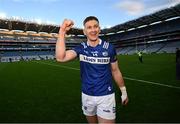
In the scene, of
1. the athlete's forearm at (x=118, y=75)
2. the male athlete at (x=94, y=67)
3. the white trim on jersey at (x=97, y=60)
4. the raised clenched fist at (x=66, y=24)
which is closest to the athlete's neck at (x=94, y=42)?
the male athlete at (x=94, y=67)

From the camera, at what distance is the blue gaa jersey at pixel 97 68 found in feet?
13.7

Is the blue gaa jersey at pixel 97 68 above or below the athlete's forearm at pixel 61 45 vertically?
below

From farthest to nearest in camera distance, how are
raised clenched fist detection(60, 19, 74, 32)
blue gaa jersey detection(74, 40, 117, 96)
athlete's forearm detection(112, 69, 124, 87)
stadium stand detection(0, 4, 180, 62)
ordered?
stadium stand detection(0, 4, 180, 62) → athlete's forearm detection(112, 69, 124, 87) → blue gaa jersey detection(74, 40, 117, 96) → raised clenched fist detection(60, 19, 74, 32)

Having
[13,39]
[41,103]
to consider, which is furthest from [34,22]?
[41,103]

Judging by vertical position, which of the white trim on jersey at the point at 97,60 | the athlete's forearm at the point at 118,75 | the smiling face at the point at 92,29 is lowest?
the athlete's forearm at the point at 118,75

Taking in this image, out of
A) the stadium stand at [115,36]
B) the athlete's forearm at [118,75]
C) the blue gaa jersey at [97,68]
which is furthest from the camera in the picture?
the stadium stand at [115,36]

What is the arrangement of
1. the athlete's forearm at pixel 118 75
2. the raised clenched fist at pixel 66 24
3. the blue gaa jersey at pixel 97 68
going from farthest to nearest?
the athlete's forearm at pixel 118 75, the blue gaa jersey at pixel 97 68, the raised clenched fist at pixel 66 24

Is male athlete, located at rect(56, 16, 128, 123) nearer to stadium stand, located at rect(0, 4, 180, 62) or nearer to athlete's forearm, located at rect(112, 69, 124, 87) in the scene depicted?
athlete's forearm, located at rect(112, 69, 124, 87)

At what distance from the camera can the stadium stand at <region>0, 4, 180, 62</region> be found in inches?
3413

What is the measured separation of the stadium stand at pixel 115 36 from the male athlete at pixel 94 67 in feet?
247

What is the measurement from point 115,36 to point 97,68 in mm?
116483

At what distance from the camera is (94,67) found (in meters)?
4.20

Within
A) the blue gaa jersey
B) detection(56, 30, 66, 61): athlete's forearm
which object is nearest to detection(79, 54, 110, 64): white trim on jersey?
the blue gaa jersey

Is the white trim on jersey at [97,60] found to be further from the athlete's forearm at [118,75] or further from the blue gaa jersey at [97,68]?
the athlete's forearm at [118,75]
